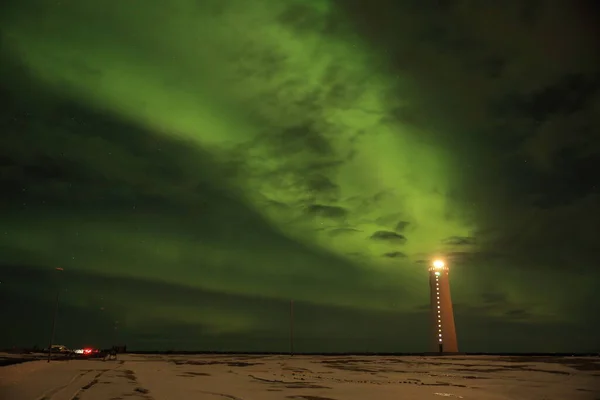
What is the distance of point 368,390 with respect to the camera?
29.7 metres

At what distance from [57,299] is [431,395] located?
69.9 m

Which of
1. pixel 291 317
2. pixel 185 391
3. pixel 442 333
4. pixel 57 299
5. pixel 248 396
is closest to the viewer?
pixel 248 396

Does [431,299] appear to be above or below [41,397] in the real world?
above

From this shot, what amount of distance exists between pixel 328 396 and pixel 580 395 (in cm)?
1424

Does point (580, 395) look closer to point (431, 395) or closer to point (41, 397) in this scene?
point (431, 395)

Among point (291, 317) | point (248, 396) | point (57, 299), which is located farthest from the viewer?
point (291, 317)

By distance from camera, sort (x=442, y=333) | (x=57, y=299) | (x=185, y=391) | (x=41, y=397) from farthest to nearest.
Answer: (x=442, y=333) → (x=57, y=299) → (x=185, y=391) → (x=41, y=397)

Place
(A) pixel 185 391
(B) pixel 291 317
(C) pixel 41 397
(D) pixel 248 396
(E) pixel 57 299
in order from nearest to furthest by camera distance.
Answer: (C) pixel 41 397
(D) pixel 248 396
(A) pixel 185 391
(E) pixel 57 299
(B) pixel 291 317

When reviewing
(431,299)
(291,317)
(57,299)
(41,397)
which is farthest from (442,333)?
(41,397)

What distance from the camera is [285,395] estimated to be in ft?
86.7

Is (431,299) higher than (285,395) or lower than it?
higher

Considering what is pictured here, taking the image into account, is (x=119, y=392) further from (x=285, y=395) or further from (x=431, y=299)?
(x=431, y=299)

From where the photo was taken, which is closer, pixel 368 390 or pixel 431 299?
pixel 368 390

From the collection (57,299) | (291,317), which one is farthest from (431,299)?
(57,299)
